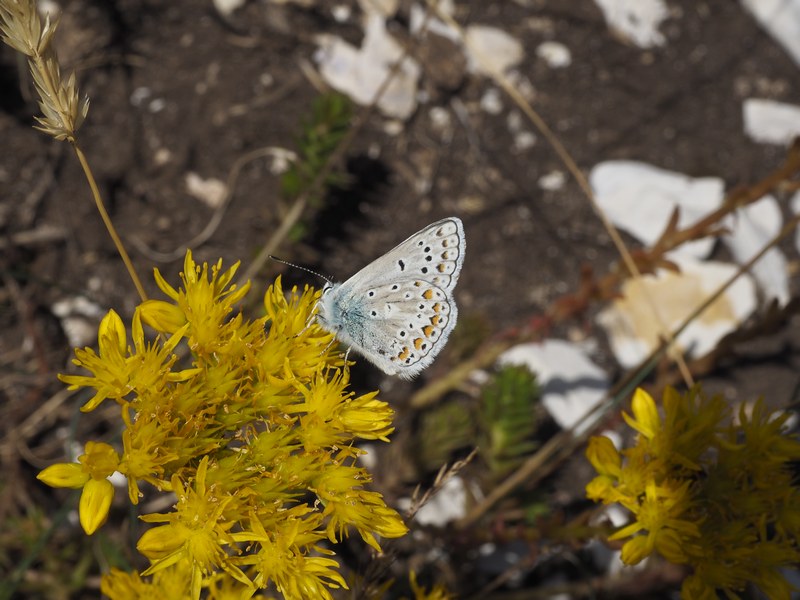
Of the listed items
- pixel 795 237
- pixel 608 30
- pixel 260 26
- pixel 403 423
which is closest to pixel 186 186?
pixel 260 26

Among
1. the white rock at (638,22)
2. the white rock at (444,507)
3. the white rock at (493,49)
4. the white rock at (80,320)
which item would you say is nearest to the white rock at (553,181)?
the white rock at (493,49)

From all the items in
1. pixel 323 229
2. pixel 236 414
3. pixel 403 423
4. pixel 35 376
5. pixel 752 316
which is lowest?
pixel 35 376

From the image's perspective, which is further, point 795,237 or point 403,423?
point 795,237

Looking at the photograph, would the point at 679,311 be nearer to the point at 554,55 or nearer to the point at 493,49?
the point at 554,55

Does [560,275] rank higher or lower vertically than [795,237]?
lower

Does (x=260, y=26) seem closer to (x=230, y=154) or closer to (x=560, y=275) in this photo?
(x=230, y=154)

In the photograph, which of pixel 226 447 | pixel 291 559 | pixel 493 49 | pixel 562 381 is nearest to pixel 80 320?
pixel 226 447
